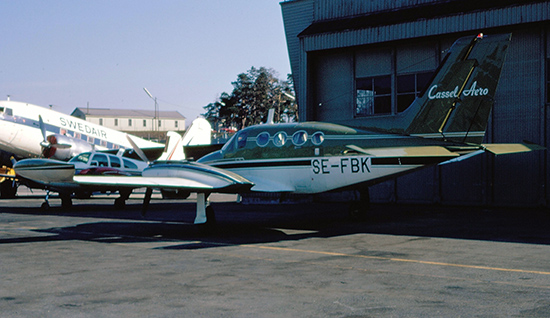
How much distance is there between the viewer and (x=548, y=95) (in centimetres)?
2212

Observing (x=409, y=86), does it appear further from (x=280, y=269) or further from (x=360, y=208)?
(x=280, y=269)

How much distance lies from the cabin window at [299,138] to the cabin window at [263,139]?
0.97 m

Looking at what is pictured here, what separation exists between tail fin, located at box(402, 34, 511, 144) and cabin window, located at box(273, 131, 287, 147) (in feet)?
13.0

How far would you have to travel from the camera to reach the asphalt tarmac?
6777mm

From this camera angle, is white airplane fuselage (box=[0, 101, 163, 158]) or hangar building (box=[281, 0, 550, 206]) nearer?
hangar building (box=[281, 0, 550, 206])

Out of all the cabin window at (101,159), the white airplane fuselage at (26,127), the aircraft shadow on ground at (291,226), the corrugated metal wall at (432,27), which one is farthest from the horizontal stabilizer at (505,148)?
the white airplane fuselage at (26,127)

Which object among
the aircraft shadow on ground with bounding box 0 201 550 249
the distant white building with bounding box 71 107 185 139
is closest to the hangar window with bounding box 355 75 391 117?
the aircraft shadow on ground with bounding box 0 201 550 249

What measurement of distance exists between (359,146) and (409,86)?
12.3 metres

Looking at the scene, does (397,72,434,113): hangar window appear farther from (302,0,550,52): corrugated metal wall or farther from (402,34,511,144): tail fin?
(402,34,511,144): tail fin

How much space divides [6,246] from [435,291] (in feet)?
34.3

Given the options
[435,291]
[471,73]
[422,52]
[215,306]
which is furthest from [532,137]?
[215,306]

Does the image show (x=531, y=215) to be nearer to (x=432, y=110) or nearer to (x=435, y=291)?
(x=432, y=110)

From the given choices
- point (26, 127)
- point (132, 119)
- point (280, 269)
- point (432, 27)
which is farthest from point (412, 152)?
point (132, 119)

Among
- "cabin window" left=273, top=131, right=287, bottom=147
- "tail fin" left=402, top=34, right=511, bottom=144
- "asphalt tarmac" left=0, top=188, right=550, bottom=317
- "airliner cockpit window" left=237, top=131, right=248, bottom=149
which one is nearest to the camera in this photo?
"asphalt tarmac" left=0, top=188, right=550, bottom=317
